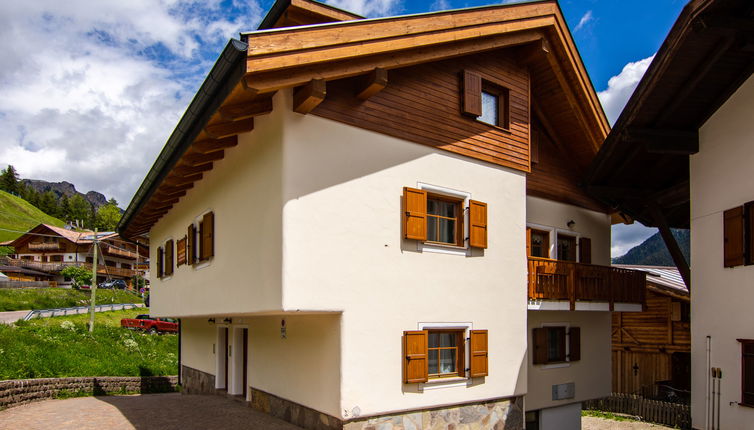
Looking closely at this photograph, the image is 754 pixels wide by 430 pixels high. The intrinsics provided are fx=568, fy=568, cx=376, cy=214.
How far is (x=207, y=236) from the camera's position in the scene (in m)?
12.3

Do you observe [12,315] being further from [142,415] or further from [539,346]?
[539,346]

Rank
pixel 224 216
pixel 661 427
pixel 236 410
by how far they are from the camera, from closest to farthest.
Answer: pixel 224 216 → pixel 236 410 → pixel 661 427

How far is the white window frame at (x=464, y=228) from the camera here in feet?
35.2

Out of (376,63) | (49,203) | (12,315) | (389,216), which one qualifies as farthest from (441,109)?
(49,203)

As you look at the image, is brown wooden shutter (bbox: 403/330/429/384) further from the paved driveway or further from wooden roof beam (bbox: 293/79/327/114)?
wooden roof beam (bbox: 293/79/327/114)

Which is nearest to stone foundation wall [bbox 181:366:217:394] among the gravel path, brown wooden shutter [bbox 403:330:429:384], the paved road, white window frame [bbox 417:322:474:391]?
white window frame [bbox 417:322:474:391]

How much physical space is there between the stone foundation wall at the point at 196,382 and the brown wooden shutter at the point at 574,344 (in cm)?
1021

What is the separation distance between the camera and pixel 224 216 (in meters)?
11.5

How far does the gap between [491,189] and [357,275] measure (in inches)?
158

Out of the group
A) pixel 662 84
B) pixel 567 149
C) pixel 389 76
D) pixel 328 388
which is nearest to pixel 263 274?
pixel 328 388

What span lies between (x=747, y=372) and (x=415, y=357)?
5.98 meters

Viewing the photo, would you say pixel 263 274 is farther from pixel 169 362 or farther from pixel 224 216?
pixel 169 362

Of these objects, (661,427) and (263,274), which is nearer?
(263,274)

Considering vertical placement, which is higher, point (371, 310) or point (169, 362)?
point (371, 310)
